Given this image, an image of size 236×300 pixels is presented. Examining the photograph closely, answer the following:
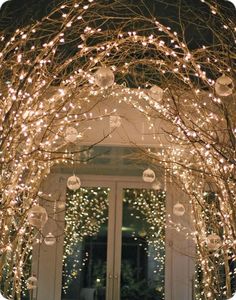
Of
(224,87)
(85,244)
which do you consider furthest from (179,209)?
(224,87)

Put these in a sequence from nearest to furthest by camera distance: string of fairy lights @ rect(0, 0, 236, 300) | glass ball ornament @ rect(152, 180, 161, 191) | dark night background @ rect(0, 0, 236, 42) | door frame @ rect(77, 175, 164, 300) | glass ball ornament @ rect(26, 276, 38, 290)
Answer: string of fairy lights @ rect(0, 0, 236, 300)
dark night background @ rect(0, 0, 236, 42)
glass ball ornament @ rect(26, 276, 38, 290)
door frame @ rect(77, 175, 164, 300)
glass ball ornament @ rect(152, 180, 161, 191)

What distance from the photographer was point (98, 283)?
2.96m

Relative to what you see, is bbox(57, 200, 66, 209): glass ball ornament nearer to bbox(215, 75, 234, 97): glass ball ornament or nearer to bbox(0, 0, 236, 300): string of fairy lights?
bbox(0, 0, 236, 300): string of fairy lights

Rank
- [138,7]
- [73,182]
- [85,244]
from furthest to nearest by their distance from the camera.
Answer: [85,244] → [73,182] → [138,7]

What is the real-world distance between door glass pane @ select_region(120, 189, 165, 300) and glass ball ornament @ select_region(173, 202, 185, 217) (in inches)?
6.7

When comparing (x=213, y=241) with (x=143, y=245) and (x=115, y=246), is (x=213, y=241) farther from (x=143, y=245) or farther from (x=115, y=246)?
(x=115, y=246)

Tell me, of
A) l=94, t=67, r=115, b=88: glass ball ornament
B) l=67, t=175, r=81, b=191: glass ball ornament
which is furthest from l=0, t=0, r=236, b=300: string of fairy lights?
l=67, t=175, r=81, b=191: glass ball ornament

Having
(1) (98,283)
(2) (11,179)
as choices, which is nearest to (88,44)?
(2) (11,179)

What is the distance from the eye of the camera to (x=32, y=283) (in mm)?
2906

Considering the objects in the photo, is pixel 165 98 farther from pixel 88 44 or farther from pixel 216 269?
pixel 216 269

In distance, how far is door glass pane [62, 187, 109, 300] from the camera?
2930 millimetres

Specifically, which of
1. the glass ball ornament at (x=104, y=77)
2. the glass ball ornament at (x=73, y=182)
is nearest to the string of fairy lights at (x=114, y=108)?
the glass ball ornament at (x=104, y=77)

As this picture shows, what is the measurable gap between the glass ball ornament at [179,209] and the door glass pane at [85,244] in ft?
1.33

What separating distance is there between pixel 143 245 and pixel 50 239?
0.54 meters
